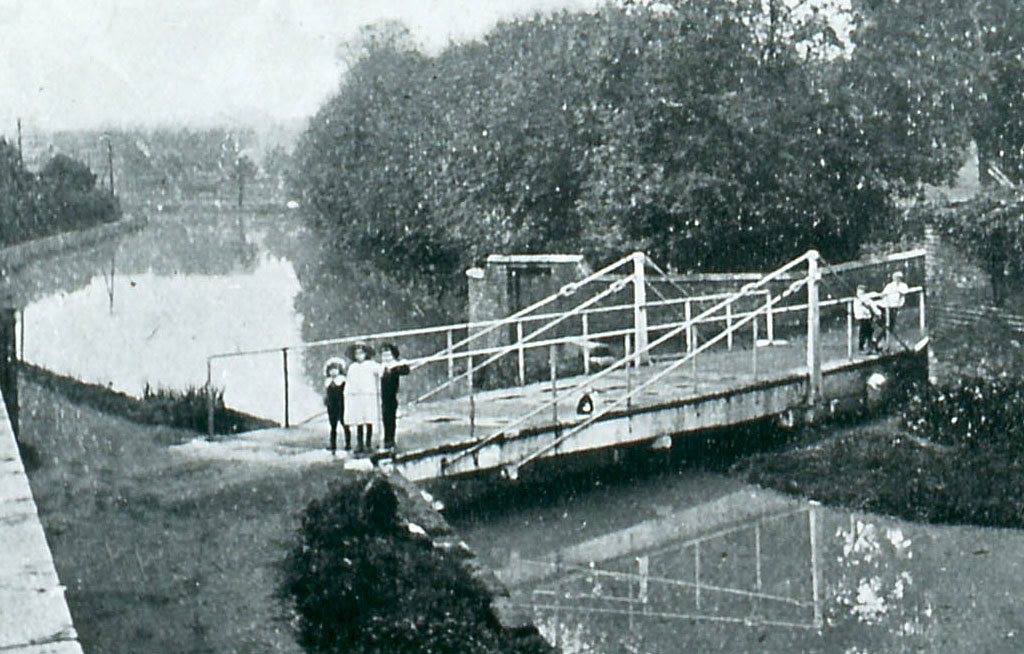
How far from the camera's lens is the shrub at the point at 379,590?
7.20m

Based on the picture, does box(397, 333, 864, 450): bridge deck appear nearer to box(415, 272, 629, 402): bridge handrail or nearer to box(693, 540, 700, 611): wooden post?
box(415, 272, 629, 402): bridge handrail

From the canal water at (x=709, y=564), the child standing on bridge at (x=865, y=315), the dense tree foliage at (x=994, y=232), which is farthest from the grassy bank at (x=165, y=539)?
the child standing on bridge at (x=865, y=315)

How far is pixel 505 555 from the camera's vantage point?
1152 centimetres

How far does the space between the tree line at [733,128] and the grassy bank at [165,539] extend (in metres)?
11.8

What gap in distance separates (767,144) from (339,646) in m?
16.8

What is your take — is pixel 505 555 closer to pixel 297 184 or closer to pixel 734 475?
pixel 734 475

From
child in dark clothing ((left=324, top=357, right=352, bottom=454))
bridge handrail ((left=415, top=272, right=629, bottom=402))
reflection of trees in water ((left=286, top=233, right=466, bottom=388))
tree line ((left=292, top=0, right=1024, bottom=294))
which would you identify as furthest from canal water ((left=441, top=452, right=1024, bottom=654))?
reflection of trees in water ((left=286, top=233, right=466, bottom=388))

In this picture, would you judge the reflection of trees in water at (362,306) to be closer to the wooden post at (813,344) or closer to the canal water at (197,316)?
the canal water at (197,316)

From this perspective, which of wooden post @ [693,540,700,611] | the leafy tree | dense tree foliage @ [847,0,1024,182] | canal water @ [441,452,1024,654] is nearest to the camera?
canal water @ [441,452,1024,654]

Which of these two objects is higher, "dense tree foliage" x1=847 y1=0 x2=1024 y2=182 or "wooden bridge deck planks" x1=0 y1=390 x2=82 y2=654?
"dense tree foliage" x1=847 y1=0 x2=1024 y2=182

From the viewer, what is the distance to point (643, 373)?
1608cm

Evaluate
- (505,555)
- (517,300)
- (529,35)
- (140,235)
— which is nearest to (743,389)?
(505,555)

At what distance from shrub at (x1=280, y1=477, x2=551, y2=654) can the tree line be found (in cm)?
1398

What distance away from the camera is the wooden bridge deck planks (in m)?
3.90
